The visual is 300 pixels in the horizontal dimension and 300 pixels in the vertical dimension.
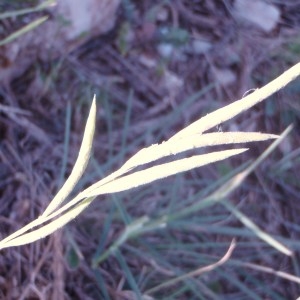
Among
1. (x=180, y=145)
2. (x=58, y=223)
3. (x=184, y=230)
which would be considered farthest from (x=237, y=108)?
(x=184, y=230)

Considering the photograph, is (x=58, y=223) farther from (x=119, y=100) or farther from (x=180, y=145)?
(x=119, y=100)

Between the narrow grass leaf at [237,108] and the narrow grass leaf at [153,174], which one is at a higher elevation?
the narrow grass leaf at [237,108]

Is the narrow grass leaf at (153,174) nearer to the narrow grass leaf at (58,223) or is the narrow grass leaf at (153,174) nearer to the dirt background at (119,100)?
the narrow grass leaf at (58,223)

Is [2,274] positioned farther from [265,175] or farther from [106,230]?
[265,175]

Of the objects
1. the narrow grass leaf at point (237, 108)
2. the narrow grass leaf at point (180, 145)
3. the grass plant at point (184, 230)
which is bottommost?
the grass plant at point (184, 230)

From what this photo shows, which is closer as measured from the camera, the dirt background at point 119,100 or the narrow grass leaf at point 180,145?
the narrow grass leaf at point 180,145

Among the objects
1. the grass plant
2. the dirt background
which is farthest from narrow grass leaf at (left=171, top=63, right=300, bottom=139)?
the dirt background

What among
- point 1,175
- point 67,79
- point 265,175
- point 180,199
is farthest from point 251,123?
point 1,175

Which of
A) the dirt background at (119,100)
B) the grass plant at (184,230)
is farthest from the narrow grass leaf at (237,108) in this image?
the dirt background at (119,100)

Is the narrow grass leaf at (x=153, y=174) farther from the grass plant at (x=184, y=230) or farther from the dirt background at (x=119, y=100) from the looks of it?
the dirt background at (x=119, y=100)
